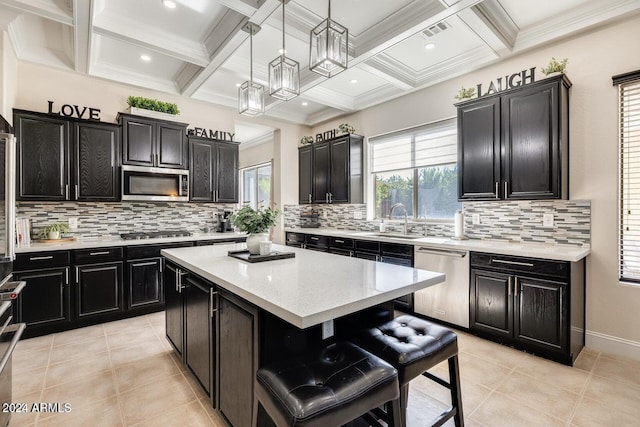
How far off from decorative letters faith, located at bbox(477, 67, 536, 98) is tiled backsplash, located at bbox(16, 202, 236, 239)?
411 cm

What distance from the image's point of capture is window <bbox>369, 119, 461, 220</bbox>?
13.1ft

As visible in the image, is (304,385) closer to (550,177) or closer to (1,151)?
(1,151)

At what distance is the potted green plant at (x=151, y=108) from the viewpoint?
391 cm

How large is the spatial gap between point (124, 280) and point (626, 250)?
5.18 metres

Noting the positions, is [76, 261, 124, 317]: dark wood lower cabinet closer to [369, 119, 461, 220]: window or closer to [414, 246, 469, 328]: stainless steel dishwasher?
[414, 246, 469, 328]: stainless steel dishwasher

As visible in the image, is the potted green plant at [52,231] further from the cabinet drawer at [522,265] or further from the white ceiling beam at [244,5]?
the cabinet drawer at [522,265]

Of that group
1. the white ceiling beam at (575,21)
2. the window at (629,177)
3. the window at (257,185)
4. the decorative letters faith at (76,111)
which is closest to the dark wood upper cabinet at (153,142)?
the decorative letters faith at (76,111)

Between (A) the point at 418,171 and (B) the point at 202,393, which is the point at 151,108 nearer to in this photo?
(B) the point at 202,393

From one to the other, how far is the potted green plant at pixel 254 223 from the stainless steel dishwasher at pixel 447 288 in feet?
6.41

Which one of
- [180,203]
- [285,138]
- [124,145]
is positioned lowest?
[180,203]

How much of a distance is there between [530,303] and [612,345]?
0.86 meters

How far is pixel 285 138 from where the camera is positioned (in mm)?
5875

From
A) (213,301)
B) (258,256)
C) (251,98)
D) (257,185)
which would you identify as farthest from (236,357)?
(257,185)

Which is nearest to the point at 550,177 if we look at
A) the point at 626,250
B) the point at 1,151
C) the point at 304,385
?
the point at 626,250
